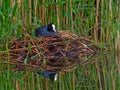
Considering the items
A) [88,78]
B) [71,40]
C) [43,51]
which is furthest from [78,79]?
[71,40]

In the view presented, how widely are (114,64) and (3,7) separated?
133cm

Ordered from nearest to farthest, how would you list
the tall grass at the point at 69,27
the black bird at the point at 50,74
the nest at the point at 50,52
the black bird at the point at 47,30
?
the tall grass at the point at 69,27, the black bird at the point at 50,74, the nest at the point at 50,52, the black bird at the point at 47,30

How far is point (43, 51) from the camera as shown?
541 centimetres

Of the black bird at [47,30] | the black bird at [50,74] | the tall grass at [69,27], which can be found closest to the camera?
the tall grass at [69,27]

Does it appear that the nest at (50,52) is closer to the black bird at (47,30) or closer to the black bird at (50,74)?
the black bird at (47,30)

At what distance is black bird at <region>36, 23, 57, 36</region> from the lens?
224 inches

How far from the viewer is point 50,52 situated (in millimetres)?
5438

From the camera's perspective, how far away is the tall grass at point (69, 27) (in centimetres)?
388

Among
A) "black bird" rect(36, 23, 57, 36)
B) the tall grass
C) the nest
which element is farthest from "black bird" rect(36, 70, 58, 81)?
"black bird" rect(36, 23, 57, 36)

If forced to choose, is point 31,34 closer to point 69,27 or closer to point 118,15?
point 69,27

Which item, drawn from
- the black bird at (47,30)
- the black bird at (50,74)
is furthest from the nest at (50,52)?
the black bird at (50,74)

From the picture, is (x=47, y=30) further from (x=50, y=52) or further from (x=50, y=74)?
(x=50, y=74)

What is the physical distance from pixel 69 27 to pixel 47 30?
1.79 ft

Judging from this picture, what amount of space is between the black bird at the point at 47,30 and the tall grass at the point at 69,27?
0.11 metres
